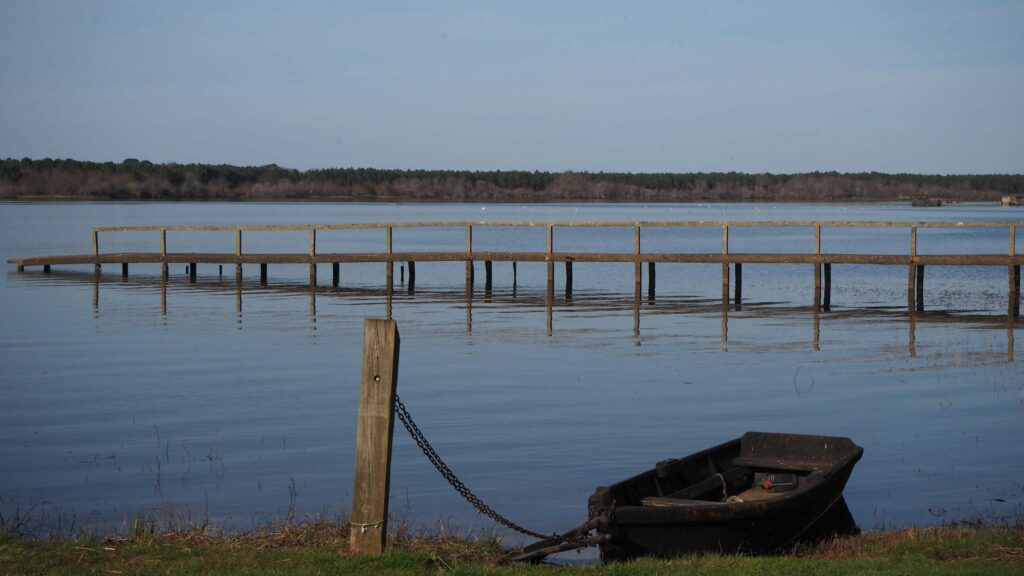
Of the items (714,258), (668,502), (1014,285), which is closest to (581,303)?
(714,258)

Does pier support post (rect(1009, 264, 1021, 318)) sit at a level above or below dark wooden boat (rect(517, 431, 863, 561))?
above

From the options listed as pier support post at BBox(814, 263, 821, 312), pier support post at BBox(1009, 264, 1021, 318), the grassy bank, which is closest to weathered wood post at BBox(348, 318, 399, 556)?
the grassy bank

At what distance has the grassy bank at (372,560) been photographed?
8680mm

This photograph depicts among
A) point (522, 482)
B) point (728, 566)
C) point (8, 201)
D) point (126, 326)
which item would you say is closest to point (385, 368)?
point (728, 566)

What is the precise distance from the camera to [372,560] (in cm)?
876

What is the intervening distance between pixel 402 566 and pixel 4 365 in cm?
1721

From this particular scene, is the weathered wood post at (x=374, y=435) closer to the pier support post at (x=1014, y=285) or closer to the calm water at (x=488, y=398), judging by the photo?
the calm water at (x=488, y=398)

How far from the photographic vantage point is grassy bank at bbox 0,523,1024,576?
8680 millimetres

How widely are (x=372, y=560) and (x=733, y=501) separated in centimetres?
374

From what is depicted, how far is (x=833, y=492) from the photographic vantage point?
11172 mm

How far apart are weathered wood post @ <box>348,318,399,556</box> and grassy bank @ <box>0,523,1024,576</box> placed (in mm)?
188

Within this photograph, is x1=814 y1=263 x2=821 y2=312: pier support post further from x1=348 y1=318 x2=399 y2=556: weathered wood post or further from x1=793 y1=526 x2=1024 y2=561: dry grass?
x1=348 y1=318 x2=399 y2=556: weathered wood post

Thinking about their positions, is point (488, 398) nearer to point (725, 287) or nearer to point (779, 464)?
point (779, 464)

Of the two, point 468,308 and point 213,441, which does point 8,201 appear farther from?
point 213,441
